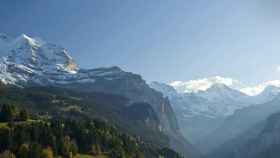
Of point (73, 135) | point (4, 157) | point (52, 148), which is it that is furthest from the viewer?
point (73, 135)

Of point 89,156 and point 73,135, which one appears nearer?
point 89,156

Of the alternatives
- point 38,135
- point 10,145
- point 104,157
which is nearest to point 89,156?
point 104,157

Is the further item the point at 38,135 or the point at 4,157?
the point at 38,135

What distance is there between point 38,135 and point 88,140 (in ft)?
97.2

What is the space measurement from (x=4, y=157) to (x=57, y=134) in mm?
37781

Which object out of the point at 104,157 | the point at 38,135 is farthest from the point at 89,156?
the point at 38,135

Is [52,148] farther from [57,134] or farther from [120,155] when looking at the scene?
[120,155]

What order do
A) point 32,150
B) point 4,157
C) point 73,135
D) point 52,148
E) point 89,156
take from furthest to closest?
point 73,135, point 89,156, point 52,148, point 32,150, point 4,157

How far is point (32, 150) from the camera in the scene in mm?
148500

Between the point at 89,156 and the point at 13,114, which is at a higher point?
the point at 13,114

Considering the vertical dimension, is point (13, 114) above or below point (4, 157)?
above

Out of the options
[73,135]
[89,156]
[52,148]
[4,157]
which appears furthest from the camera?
[73,135]

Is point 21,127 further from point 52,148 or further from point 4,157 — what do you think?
point 4,157

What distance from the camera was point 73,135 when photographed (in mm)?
190875
